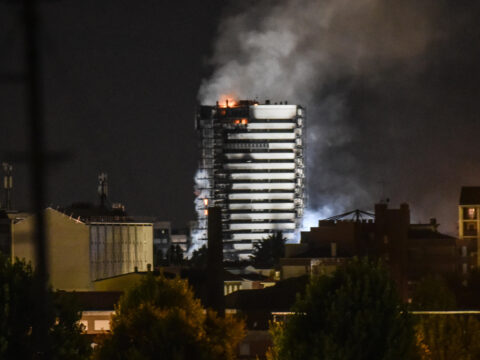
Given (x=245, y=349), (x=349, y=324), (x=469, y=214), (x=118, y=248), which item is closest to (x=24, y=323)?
(x=349, y=324)

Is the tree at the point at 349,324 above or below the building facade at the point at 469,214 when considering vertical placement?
below

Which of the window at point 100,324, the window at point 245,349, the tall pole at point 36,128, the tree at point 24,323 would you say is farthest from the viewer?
the window at point 100,324

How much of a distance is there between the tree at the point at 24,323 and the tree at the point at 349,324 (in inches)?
335

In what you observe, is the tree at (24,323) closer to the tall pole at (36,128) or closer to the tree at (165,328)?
the tree at (165,328)

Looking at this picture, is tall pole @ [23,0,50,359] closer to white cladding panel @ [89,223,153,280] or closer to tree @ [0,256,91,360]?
tree @ [0,256,91,360]

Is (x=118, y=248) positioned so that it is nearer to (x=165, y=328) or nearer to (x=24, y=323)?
(x=165, y=328)

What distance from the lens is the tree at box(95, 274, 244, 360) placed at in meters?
47.3

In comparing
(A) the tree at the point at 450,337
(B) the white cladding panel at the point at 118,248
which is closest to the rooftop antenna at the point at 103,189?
(B) the white cladding panel at the point at 118,248

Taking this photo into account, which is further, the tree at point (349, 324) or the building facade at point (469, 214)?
the building facade at point (469, 214)

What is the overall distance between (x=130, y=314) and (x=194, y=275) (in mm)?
42746

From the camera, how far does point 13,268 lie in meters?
43.2

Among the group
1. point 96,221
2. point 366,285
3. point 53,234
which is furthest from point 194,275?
point 366,285

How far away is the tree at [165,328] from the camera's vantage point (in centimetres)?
4728

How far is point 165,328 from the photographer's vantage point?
47.5 metres
